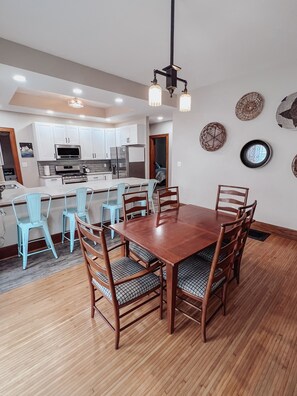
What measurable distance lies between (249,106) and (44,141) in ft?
16.5

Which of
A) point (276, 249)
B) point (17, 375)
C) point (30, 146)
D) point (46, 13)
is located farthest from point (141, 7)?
point (30, 146)

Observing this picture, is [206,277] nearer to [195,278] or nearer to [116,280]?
[195,278]

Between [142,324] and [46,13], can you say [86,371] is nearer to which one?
[142,324]

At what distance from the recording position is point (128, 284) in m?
1.51

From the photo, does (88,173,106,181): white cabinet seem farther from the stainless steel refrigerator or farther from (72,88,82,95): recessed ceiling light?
(72,88,82,95): recessed ceiling light

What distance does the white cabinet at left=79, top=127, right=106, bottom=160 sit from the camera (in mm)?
6129

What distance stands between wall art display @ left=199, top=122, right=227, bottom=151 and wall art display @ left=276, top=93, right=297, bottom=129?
0.94 m

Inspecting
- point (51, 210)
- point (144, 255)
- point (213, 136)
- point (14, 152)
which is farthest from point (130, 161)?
point (144, 255)

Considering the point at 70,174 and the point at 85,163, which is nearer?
the point at 70,174

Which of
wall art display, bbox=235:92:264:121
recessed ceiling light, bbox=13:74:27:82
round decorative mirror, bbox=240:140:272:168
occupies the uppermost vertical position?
recessed ceiling light, bbox=13:74:27:82

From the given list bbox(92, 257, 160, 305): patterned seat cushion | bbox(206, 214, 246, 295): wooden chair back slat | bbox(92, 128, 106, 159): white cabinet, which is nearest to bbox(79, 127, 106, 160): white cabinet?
bbox(92, 128, 106, 159): white cabinet

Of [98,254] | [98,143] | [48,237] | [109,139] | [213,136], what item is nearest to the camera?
[98,254]

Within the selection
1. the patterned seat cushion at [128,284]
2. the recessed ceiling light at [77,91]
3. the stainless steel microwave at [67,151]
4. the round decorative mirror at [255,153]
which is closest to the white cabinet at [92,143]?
the stainless steel microwave at [67,151]

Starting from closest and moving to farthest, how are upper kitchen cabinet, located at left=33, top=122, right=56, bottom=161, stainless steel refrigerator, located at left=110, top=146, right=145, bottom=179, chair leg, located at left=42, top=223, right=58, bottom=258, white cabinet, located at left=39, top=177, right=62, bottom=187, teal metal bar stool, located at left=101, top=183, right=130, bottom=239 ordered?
chair leg, located at left=42, top=223, right=58, bottom=258 < teal metal bar stool, located at left=101, top=183, right=130, bottom=239 < upper kitchen cabinet, located at left=33, top=122, right=56, bottom=161 < white cabinet, located at left=39, top=177, right=62, bottom=187 < stainless steel refrigerator, located at left=110, top=146, right=145, bottom=179
